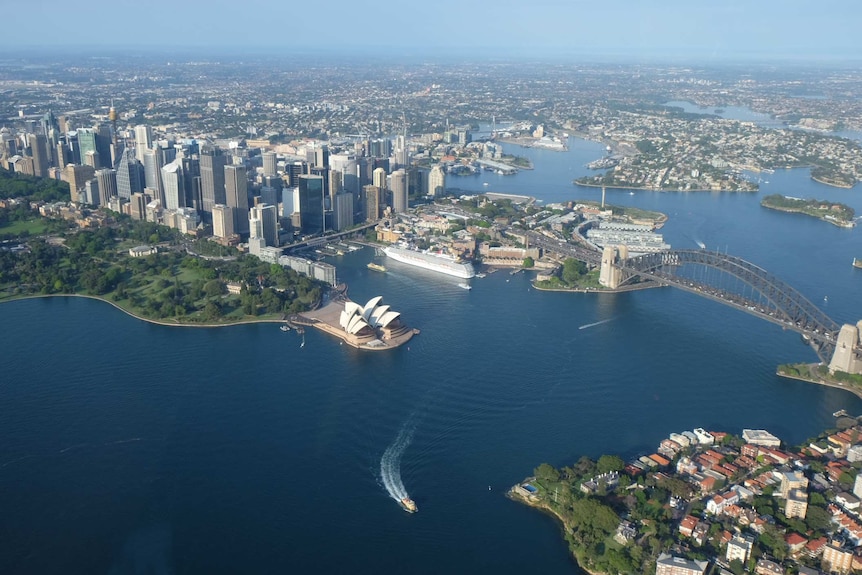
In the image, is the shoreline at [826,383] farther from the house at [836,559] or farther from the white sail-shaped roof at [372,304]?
the white sail-shaped roof at [372,304]

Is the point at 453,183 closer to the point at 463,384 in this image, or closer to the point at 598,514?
the point at 463,384

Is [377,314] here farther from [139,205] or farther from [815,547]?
[139,205]

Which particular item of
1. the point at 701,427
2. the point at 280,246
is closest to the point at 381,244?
the point at 280,246

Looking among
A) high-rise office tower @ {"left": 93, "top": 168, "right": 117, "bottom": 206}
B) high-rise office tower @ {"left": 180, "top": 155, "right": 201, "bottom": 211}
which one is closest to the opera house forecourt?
high-rise office tower @ {"left": 180, "top": 155, "right": 201, "bottom": 211}

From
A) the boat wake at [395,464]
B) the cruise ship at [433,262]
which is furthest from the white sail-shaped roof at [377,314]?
the cruise ship at [433,262]

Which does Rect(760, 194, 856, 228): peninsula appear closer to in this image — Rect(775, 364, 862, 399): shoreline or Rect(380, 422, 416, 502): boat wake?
Rect(775, 364, 862, 399): shoreline

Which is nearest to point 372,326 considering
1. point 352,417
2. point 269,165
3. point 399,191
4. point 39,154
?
point 352,417

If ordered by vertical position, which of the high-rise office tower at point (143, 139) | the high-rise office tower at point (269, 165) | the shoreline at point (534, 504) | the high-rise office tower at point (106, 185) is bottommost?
the shoreline at point (534, 504)
